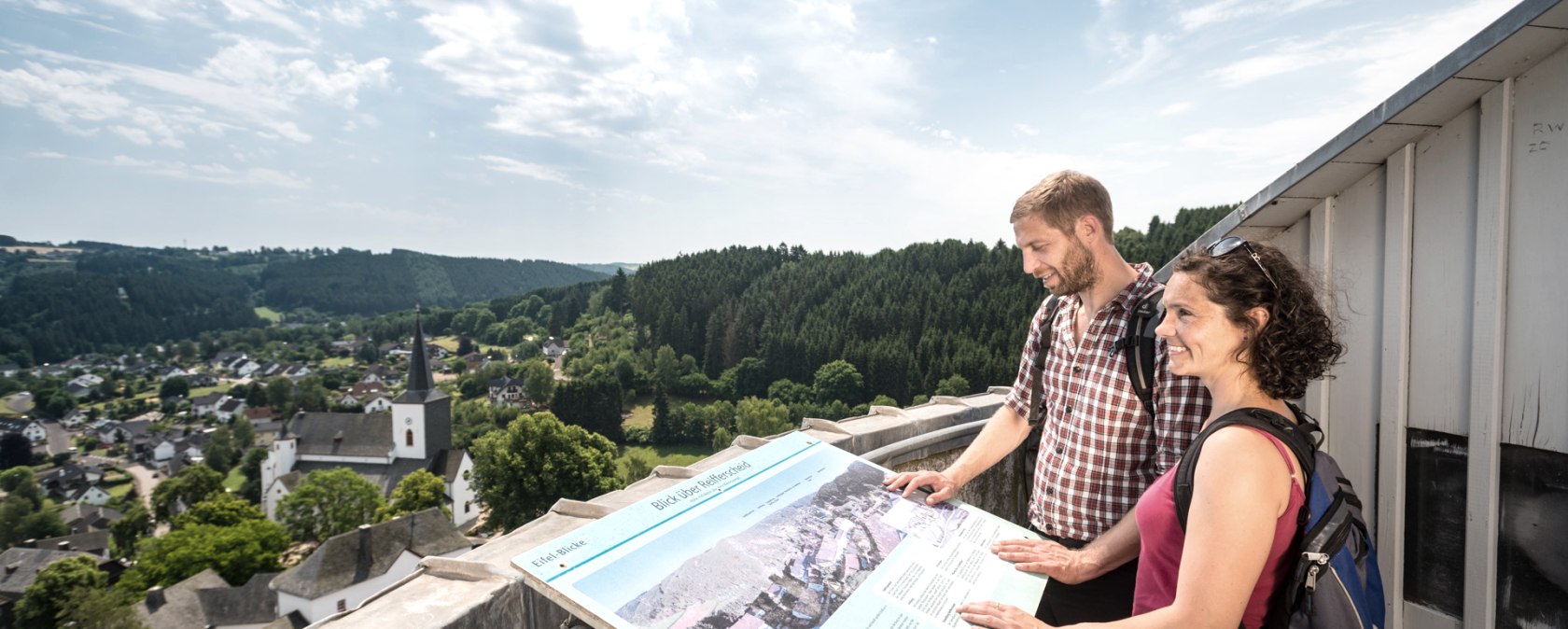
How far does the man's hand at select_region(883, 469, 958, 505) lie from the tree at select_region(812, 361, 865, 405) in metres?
71.7

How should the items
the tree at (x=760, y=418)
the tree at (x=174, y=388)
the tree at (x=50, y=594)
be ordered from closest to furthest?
the tree at (x=50, y=594), the tree at (x=760, y=418), the tree at (x=174, y=388)

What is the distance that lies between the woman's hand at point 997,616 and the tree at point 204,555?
52.5m

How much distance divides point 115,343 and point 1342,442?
202133 millimetres

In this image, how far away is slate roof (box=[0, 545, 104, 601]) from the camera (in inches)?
1747

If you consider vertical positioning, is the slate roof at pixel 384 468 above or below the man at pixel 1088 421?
below

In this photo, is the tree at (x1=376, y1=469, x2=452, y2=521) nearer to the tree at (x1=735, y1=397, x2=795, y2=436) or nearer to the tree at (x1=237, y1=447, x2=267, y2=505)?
the tree at (x1=237, y1=447, x2=267, y2=505)

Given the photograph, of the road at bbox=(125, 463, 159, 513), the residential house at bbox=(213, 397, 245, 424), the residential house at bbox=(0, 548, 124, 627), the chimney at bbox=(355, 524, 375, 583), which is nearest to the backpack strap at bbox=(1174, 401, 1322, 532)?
the chimney at bbox=(355, 524, 375, 583)

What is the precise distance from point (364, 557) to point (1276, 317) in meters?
43.1

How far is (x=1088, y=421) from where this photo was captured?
228 centimetres

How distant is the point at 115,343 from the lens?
153 metres

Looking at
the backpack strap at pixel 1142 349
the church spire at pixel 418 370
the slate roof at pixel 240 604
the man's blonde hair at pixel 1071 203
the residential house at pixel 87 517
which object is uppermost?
the man's blonde hair at pixel 1071 203

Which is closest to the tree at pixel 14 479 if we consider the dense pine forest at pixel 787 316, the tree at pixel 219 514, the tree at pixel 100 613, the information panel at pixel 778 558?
the tree at pixel 219 514

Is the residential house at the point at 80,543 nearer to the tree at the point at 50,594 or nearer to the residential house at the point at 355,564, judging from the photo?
the tree at the point at 50,594

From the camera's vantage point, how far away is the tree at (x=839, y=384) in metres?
74.3
